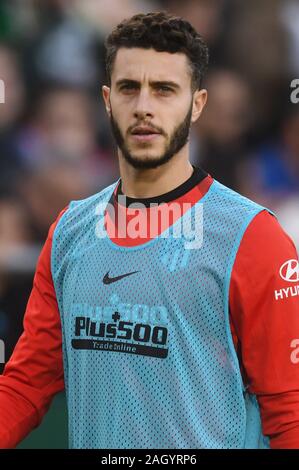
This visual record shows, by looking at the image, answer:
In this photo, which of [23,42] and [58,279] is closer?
[58,279]

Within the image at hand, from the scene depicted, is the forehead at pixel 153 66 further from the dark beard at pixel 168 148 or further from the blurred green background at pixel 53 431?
the blurred green background at pixel 53 431

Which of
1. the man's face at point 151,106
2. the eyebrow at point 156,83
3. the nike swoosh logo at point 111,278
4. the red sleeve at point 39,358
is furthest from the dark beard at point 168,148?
the red sleeve at point 39,358

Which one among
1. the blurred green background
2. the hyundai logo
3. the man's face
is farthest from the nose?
the blurred green background

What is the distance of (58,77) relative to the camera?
19.5 feet

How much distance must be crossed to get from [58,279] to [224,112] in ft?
9.56

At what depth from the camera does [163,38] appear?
295 cm

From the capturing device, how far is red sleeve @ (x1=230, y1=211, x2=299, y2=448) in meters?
2.75

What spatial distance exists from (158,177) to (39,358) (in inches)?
28.9

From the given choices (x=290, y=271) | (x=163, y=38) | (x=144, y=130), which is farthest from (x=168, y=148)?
(x=290, y=271)

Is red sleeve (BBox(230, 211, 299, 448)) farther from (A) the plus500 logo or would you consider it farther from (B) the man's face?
(B) the man's face

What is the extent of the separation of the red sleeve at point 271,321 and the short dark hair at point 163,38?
609 millimetres

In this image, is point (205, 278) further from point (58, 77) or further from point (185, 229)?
point (58, 77)

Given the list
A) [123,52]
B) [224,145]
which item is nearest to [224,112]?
[224,145]

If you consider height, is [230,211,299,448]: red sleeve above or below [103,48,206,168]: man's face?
below
